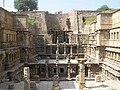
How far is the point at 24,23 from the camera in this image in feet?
136

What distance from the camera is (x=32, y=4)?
82250mm

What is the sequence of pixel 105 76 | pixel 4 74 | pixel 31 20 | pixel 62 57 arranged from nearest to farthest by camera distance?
pixel 4 74 < pixel 105 76 < pixel 62 57 < pixel 31 20

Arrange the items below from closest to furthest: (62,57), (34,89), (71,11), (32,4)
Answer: (34,89) → (62,57) → (71,11) → (32,4)

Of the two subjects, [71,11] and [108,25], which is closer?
[108,25]

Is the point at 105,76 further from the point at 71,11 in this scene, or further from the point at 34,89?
the point at 71,11

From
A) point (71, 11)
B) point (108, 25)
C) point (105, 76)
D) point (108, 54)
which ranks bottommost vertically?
point (105, 76)

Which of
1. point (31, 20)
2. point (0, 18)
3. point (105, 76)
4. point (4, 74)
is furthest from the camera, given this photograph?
point (31, 20)

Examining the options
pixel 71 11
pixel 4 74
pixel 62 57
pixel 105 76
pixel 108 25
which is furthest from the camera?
pixel 71 11

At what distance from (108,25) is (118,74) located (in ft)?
37.6

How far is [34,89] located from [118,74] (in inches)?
401

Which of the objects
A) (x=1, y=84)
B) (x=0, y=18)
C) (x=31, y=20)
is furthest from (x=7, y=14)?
(x=31, y=20)

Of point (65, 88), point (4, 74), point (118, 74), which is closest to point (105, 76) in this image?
point (118, 74)

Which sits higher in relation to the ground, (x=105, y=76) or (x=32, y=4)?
(x=32, y=4)

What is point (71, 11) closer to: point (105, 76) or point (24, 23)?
point (24, 23)
